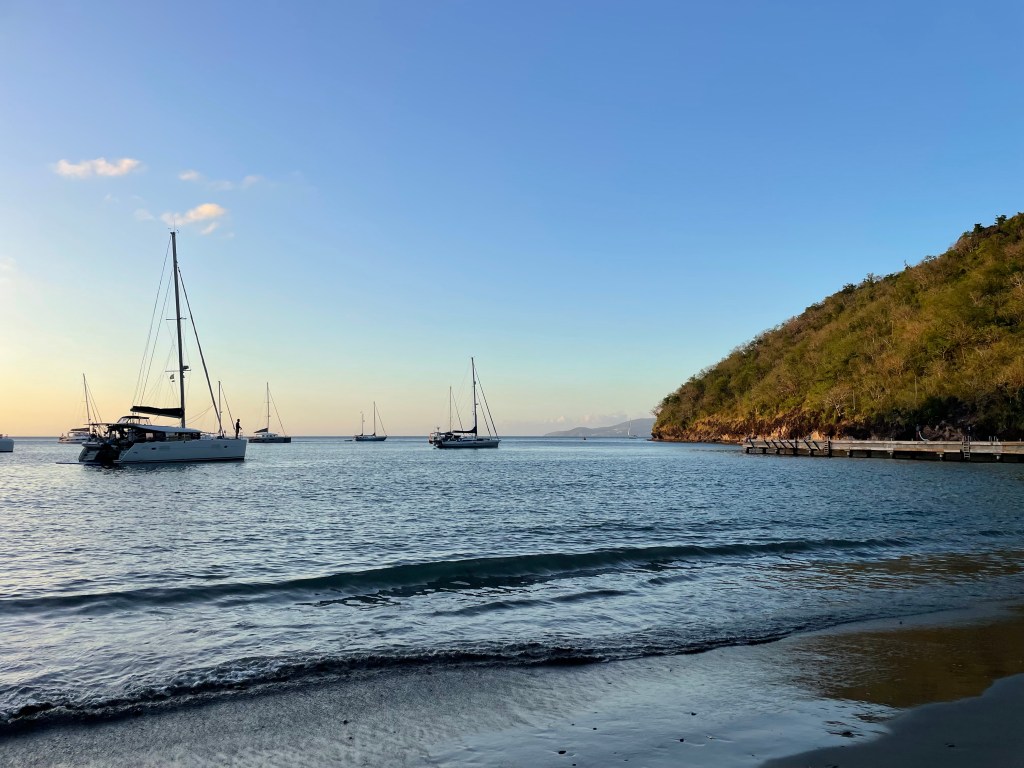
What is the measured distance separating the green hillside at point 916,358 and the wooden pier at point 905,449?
5.69m

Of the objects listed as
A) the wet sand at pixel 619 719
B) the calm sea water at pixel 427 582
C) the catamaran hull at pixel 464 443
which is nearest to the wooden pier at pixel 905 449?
the calm sea water at pixel 427 582

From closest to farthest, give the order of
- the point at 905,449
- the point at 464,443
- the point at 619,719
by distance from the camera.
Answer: the point at 619,719
the point at 905,449
the point at 464,443

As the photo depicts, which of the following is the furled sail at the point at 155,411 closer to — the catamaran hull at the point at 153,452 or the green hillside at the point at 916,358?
the catamaran hull at the point at 153,452

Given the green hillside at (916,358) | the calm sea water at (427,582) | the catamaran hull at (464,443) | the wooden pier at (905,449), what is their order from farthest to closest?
1. the catamaran hull at (464,443)
2. the green hillside at (916,358)
3. the wooden pier at (905,449)
4. the calm sea water at (427,582)

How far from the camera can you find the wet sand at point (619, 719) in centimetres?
569

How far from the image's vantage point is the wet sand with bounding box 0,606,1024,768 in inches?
224

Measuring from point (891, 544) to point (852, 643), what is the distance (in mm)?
11870

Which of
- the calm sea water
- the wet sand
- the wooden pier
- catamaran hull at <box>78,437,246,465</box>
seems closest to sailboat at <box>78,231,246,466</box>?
catamaran hull at <box>78,437,246,465</box>

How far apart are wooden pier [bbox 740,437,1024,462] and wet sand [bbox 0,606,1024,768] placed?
66.5 meters

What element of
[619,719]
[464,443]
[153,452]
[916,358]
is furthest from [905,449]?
[619,719]

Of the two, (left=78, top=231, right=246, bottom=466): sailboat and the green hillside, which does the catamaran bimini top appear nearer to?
(left=78, top=231, right=246, bottom=466): sailboat

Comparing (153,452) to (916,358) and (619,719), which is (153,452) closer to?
(619,719)

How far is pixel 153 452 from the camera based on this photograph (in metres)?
58.6

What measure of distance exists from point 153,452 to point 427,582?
5347 centimetres
